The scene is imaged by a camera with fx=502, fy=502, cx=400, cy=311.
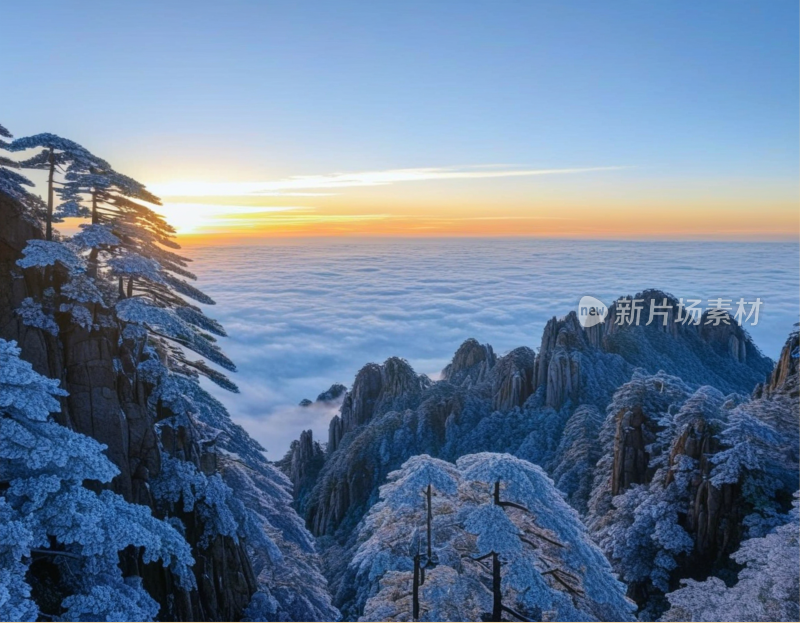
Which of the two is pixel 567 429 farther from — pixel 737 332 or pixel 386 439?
pixel 737 332

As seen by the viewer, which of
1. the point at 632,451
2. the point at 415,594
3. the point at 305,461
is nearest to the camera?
the point at 415,594

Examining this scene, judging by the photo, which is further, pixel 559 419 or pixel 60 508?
pixel 559 419

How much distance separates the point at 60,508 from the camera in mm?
9789

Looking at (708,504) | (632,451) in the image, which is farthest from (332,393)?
(708,504)

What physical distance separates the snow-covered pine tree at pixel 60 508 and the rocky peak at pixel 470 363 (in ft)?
208

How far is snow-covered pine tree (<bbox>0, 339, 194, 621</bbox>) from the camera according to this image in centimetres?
960

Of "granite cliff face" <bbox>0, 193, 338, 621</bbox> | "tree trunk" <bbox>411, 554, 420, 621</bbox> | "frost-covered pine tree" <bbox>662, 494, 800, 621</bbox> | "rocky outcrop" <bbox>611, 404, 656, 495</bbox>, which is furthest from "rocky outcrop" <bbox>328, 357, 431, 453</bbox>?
"tree trunk" <bbox>411, 554, 420, 621</bbox>

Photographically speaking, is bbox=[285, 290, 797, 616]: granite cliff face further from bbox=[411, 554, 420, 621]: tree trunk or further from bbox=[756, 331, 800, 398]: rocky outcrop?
bbox=[411, 554, 420, 621]: tree trunk

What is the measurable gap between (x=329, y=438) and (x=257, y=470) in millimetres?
50282

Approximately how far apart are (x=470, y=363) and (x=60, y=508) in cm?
7038

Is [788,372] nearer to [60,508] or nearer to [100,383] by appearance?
[100,383]

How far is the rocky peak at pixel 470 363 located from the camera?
73625 millimetres

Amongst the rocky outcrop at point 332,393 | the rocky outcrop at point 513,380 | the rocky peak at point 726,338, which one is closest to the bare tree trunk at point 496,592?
the rocky outcrop at point 513,380

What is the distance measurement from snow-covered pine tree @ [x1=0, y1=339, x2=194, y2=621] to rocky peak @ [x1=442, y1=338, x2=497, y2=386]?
63.5m
